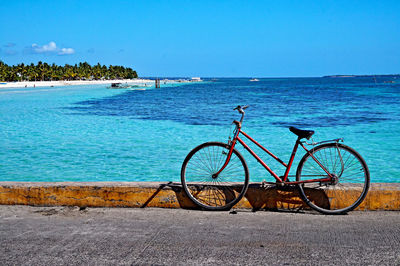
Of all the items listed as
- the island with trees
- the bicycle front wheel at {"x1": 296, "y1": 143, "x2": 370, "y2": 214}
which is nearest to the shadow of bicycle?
the bicycle front wheel at {"x1": 296, "y1": 143, "x2": 370, "y2": 214}

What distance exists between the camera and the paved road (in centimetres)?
341

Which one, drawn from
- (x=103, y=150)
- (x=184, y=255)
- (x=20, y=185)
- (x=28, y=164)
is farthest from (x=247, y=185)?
(x=103, y=150)

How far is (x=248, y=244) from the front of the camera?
3.74m

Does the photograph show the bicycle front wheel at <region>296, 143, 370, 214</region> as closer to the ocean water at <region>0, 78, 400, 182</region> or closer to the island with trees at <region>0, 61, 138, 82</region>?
the ocean water at <region>0, 78, 400, 182</region>

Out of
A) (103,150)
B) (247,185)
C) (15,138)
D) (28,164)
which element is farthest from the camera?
(15,138)

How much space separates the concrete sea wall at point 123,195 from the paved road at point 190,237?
0.13 meters

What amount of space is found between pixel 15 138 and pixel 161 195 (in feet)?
55.6

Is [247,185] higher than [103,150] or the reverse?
higher

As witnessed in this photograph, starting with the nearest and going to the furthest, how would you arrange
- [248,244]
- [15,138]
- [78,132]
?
[248,244]
[15,138]
[78,132]

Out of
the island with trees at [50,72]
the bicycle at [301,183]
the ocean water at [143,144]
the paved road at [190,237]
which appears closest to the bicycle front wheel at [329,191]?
the bicycle at [301,183]

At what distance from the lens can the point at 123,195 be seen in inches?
201

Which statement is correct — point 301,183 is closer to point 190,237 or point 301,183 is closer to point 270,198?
point 270,198

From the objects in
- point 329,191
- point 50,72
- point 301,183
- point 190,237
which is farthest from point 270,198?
point 50,72

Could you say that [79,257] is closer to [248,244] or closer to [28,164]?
[248,244]
